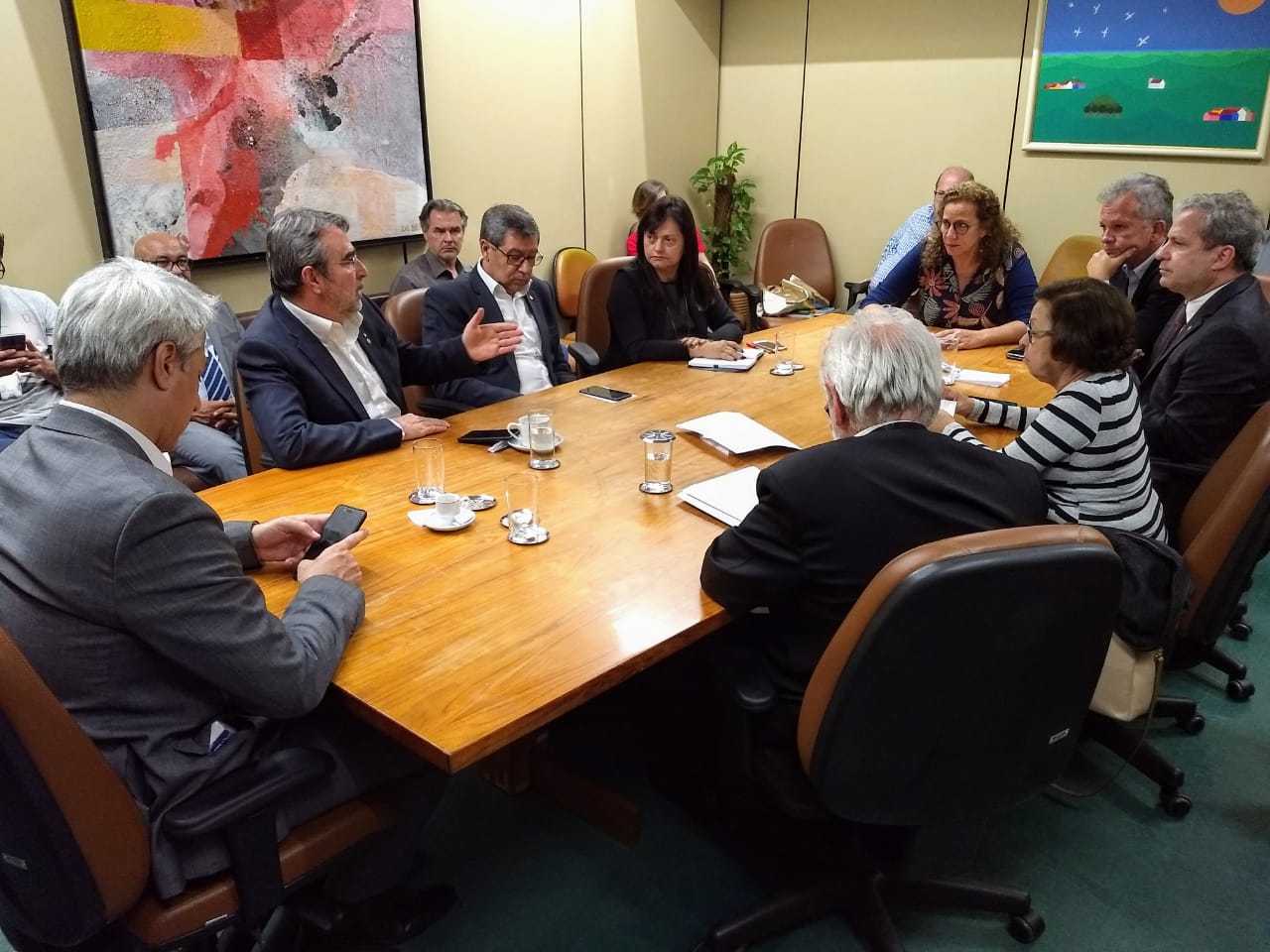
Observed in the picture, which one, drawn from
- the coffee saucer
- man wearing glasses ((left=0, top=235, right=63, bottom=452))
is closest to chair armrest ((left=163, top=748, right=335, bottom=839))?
the coffee saucer

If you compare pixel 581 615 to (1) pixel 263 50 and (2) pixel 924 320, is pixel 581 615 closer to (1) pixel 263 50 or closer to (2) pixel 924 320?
(2) pixel 924 320

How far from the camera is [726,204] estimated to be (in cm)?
635

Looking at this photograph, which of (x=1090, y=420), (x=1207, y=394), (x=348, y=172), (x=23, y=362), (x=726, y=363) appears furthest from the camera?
(x=348, y=172)

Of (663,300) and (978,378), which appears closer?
(978,378)

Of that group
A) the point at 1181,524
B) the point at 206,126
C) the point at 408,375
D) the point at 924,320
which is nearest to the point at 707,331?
the point at 924,320

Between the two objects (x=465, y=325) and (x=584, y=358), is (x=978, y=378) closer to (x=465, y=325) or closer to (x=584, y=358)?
(x=584, y=358)

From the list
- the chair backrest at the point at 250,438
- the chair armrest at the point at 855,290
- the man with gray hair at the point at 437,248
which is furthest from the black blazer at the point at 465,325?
the chair armrest at the point at 855,290

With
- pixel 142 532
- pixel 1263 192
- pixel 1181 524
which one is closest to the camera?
Result: pixel 142 532

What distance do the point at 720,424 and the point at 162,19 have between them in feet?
9.09

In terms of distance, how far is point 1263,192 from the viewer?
463 cm

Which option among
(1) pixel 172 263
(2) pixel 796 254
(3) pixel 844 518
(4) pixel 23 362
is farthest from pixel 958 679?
(2) pixel 796 254

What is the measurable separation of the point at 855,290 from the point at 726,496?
3.91 m

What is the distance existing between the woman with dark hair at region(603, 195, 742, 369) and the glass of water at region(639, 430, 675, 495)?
128cm

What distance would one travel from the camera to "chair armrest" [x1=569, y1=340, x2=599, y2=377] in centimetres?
358
